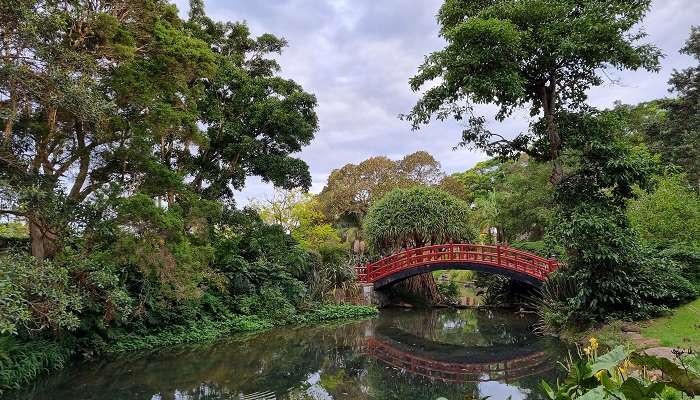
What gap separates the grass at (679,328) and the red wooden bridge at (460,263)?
10.1 feet

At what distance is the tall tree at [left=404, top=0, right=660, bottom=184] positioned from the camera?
9.39 metres

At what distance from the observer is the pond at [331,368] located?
7.02 meters

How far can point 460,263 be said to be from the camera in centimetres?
1466

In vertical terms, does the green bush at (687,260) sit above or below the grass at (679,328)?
above

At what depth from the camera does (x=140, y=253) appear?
26.5ft

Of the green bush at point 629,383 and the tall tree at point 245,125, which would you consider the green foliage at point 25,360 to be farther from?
the green bush at point 629,383

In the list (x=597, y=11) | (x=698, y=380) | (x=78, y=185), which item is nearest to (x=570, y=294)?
(x=597, y=11)

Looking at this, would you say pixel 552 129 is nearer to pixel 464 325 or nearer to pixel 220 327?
pixel 464 325

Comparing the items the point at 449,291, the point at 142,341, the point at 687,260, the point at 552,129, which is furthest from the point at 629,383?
the point at 449,291

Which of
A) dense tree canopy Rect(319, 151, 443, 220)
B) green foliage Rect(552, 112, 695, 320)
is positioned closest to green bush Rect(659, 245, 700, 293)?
green foliage Rect(552, 112, 695, 320)

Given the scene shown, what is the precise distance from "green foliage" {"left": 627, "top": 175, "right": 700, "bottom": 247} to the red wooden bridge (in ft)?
8.12

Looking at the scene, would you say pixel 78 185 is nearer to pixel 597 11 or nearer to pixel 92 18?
pixel 92 18

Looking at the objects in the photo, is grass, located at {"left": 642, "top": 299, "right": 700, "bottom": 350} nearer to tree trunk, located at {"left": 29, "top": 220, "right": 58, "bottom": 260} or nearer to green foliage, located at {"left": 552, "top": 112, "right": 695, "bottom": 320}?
green foliage, located at {"left": 552, "top": 112, "right": 695, "bottom": 320}

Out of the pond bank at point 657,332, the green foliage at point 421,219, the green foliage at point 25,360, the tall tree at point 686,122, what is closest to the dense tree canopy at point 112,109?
the green foliage at point 25,360
